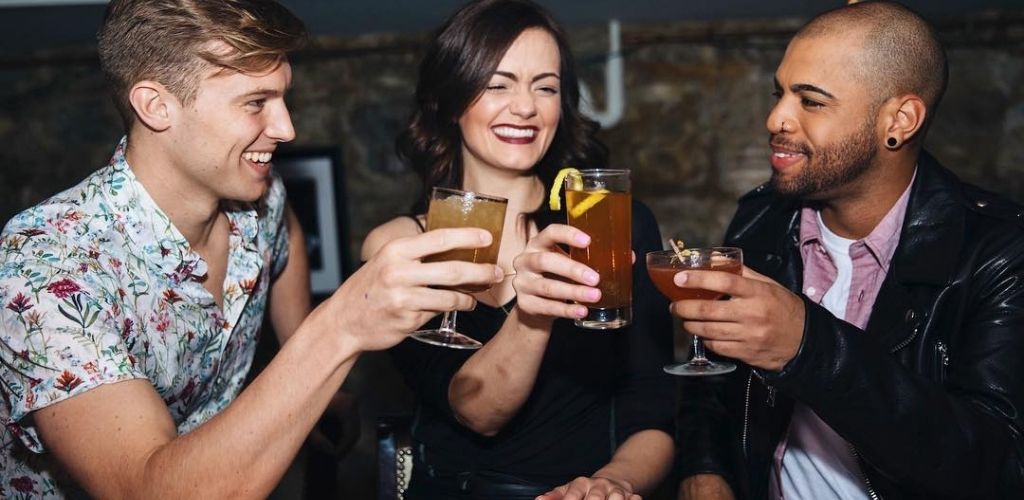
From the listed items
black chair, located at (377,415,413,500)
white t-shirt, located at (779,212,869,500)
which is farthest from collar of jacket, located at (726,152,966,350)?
black chair, located at (377,415,413,500)

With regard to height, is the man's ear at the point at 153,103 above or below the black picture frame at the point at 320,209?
above

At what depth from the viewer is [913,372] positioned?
1.74 metres

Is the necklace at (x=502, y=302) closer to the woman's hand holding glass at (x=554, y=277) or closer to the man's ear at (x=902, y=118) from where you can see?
the woman's hand holding glass at (x=554, y=277)

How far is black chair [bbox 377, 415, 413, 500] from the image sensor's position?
231 cm

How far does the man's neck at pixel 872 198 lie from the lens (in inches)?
84.9

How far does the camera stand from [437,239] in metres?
1.37

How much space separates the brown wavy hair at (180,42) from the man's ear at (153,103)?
0.02 metres

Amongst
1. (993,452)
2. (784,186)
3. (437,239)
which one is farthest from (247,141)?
(993,452)

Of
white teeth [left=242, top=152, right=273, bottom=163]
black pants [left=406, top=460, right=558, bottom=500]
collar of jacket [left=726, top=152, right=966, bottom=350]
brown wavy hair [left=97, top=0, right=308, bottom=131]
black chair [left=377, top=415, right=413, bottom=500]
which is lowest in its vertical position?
black pants [left=406, top=460, right=558, bottom=500]

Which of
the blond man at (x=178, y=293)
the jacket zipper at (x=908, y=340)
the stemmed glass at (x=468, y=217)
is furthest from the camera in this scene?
→ the jacket zipper at (x=908, y=340)

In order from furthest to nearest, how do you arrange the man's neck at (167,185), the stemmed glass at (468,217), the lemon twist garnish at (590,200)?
the man's neck at (167,185) < the lemon twist garnish at (590,200) < the stemmed glass at (468,217)

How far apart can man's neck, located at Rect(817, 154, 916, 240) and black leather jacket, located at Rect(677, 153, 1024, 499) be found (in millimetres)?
55

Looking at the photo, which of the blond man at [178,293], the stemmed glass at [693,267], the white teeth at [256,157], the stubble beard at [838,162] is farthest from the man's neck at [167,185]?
the stubble beard at [838,162]

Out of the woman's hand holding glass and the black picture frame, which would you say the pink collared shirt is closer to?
the woman's hand holding glass
